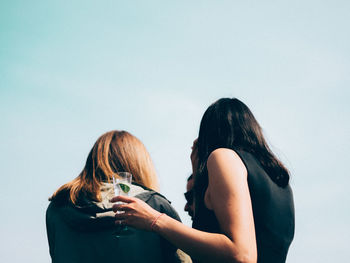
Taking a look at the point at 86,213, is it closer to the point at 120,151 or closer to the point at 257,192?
the point at 120,151

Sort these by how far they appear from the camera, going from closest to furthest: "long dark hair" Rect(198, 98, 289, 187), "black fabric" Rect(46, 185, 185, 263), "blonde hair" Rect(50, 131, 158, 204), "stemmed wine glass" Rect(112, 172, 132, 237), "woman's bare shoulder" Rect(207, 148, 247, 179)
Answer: "woman's bare shoulder" Rect(207, 148, 247, 179), "long dark hair" Rect(198, 98, 289, 187), "stemmed wine glass" Rect(112, 172, 132, 237), "black fabric" Rect(46, 185, 185, 263), "blonde hair" Rect(50, 131, 158, 204)

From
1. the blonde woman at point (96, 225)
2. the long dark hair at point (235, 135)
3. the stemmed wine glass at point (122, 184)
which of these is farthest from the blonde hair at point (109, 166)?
the long dark hair at point (235, 135)

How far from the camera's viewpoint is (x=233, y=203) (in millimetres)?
2596

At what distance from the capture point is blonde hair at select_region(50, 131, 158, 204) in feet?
14.0

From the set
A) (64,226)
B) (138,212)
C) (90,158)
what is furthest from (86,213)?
(138,212)

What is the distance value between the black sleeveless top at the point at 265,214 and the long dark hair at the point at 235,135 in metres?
0.11

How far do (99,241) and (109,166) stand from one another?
2.64 ft

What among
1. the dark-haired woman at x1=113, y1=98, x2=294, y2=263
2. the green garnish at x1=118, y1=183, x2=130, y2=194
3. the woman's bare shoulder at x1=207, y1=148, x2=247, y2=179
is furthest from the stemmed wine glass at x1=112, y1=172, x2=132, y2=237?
the woman's bare shoulder at x1=207, y1=148, x2=247, y2=179

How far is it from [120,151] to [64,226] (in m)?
1.02

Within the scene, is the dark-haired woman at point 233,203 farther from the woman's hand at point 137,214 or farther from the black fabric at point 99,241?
the black fabric at point 99,241

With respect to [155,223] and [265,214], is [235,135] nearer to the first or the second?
[265,214]

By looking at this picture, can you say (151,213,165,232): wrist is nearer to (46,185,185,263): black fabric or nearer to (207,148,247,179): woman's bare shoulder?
(207,148,247,179): woman's bare shoulder

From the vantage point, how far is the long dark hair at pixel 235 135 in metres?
3.09

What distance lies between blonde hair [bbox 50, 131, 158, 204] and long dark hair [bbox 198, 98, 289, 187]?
147cm
